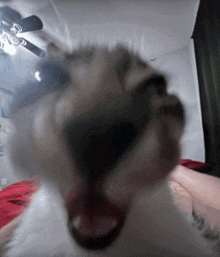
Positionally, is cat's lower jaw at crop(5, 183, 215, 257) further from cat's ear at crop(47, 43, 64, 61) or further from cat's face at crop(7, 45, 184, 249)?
cat's ear at crop(47, 43, 64, 61)

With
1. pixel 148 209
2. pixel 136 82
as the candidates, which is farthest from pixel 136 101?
pixel 148 209

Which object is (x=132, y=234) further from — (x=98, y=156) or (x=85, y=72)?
(x=85, y=72)

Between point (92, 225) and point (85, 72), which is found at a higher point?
point (85, 72)

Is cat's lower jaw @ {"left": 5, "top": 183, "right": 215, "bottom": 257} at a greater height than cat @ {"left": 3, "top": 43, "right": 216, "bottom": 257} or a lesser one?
lesser

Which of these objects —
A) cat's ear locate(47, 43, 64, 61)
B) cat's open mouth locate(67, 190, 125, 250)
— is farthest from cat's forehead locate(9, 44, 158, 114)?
cat's open mouth locate(67, 190, 125, 250)

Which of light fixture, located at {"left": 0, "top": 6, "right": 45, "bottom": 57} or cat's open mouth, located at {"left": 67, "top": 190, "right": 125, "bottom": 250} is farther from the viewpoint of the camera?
light fixture, located at {"left": 0, "top": 6, "right": 45, "bottom": 57}

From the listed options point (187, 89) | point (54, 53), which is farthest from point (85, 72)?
point (187, 89)

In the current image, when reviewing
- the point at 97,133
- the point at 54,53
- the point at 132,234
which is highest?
the point at 54,53
